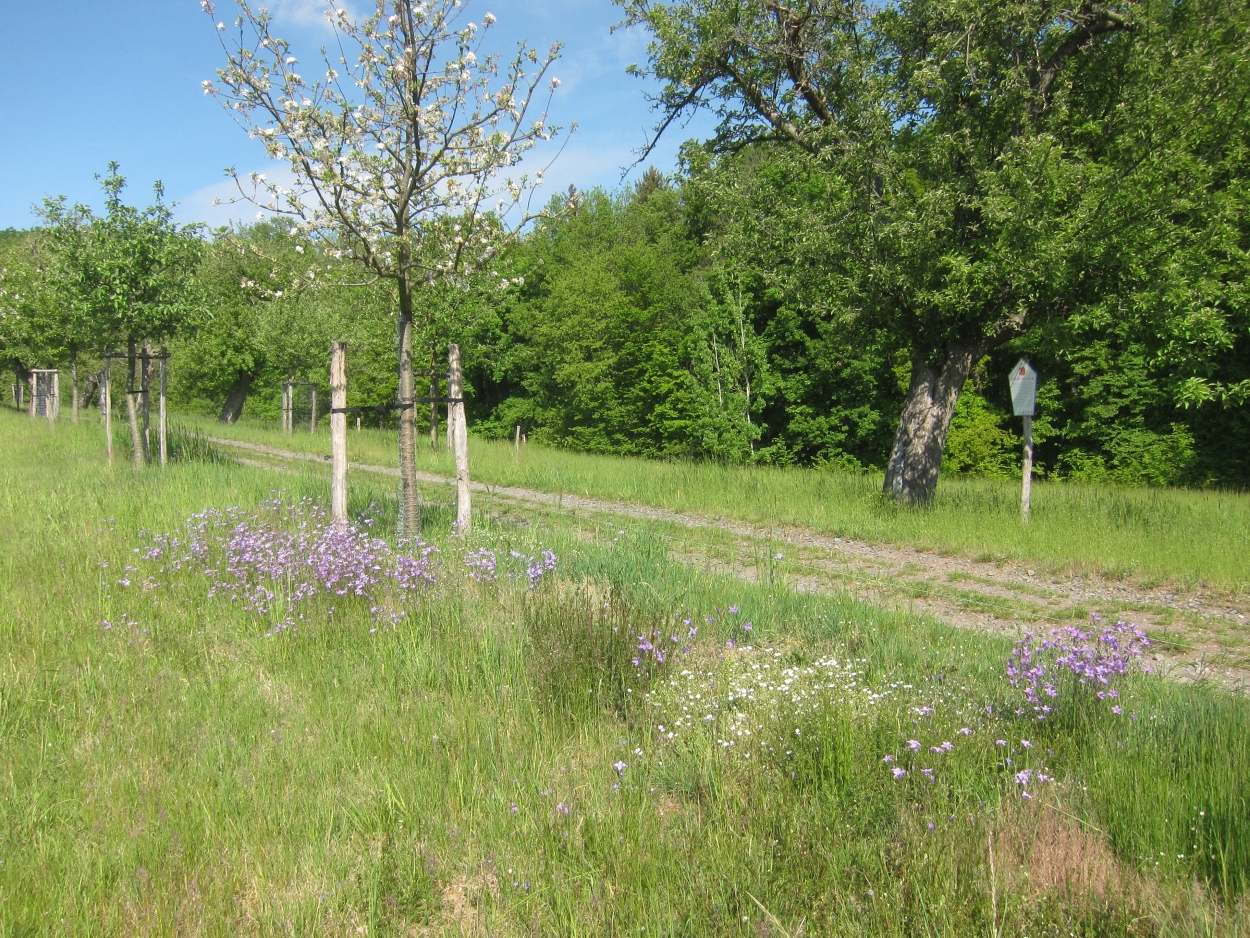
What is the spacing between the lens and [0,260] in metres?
→ 38.9

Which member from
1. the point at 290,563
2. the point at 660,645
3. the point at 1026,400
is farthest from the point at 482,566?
the point at 1026,400

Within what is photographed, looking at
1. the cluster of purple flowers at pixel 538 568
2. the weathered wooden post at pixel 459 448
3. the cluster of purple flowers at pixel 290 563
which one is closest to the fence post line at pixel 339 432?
the cluster of purple flowers at pixel 290 563

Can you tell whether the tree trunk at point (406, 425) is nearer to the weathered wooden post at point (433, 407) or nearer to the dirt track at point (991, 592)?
the weathered wooden post at point (433, 407)

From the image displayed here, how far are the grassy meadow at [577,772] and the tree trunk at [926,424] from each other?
727 cm

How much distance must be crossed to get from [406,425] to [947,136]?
8.08 meters

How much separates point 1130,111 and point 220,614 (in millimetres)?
12293

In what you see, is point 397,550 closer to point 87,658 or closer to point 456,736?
point 87,658

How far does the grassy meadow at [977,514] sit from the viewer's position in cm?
953

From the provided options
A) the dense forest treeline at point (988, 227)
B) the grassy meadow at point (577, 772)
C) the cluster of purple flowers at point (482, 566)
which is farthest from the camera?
the dense forest treeline at point (988, 227)

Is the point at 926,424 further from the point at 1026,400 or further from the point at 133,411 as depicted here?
the point at 133,411

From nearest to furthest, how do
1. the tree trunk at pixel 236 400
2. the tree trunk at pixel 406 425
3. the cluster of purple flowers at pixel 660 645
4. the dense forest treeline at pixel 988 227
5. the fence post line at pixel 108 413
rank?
the cluster of purple flowers at pixel 660 645 → the tree trunk at pixel 406 425 → the dense forest treeline at pixel 988 227 → the fence post line at pixel 108 413 → the tree trunk at pixel 236 400

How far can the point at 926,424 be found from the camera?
13523mm

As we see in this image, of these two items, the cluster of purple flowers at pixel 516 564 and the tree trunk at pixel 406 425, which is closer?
the cluster of purple flowers at pixel 516 564

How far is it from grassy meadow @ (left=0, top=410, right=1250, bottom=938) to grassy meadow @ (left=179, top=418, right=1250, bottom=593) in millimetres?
4332
